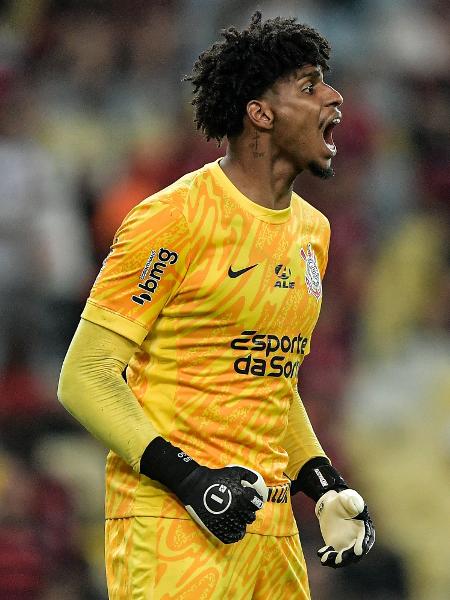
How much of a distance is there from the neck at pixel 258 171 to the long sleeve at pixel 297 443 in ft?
1.91

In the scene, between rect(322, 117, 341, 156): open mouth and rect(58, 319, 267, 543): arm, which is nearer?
rect(58, 319, 267, 543): arm

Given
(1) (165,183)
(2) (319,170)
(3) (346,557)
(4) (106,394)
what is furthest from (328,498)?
(1) (165,183)

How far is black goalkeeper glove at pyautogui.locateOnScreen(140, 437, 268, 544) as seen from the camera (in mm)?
2816

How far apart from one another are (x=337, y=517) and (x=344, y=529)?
0.04 m

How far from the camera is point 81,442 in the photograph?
19.0 ft

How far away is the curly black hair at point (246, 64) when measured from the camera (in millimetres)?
3166

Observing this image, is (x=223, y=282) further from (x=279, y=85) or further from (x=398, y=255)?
(x=398, y=255)

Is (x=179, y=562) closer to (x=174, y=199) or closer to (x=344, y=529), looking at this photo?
(x=344, y=529)

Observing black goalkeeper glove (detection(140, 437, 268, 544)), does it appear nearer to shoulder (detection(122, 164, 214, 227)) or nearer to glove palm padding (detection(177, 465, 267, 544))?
glove palm padding (detection(177, 465, 267, 544))

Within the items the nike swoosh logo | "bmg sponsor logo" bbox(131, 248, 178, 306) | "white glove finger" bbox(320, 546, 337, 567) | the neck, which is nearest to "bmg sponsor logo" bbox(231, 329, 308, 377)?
the nike swoosh logo

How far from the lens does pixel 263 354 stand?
3.07m

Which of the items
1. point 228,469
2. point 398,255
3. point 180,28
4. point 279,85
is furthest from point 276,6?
point 228,469

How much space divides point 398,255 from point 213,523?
4169 mm

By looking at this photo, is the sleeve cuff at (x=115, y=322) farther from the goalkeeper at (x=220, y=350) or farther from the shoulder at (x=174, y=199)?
the shoulder at (x=174, y=199)
